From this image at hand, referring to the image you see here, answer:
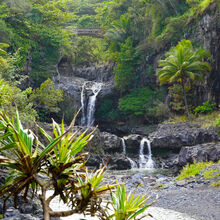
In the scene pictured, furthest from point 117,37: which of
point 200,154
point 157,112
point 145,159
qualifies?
point 200,154

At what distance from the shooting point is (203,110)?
18.8 metres

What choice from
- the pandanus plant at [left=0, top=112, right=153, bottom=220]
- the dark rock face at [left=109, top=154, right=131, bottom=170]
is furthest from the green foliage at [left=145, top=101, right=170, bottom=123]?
the pandanus plant at [left=0, top=112, right=153, bottom=220]

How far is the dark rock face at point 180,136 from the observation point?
590 inches

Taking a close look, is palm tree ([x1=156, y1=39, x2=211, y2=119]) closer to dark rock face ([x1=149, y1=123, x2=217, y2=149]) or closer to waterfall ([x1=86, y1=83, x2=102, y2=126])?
dark rock face ([x1=149, y1=123, x2=217, y2=149])

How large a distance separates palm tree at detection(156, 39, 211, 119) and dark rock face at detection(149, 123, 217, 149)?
245 centimetres

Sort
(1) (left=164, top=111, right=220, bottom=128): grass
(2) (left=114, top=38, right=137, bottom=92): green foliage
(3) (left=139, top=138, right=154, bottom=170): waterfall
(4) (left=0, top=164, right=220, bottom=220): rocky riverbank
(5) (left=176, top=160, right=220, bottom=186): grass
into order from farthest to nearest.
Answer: (2) (left=114, top=38, right=137, bottom=92): green foliage, (1) (left=164, top=111, right=220, bottom=128): grass, (3) (left=139, top=138, right=154, bottom=170): waterfall, (5) (left=176, top=160, right=220, bottom=186): grass, (4) (left=0, top=164, right=220, bottom=220): rocky riverbank

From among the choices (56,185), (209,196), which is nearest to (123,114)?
(209,196)

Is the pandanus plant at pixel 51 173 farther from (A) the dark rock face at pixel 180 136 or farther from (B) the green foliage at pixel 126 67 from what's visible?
(B) the green foliage at pixel 126 67

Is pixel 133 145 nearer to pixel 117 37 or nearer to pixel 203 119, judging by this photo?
pixel 203 119

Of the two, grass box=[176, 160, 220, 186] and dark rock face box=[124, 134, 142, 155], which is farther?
dark rock face box=[124, 134, 142, 155]

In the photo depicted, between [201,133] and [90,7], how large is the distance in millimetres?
33270

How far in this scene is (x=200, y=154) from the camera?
10797 millimetres

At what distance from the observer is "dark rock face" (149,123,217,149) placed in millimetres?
14996

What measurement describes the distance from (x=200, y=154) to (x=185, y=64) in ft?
31.9
